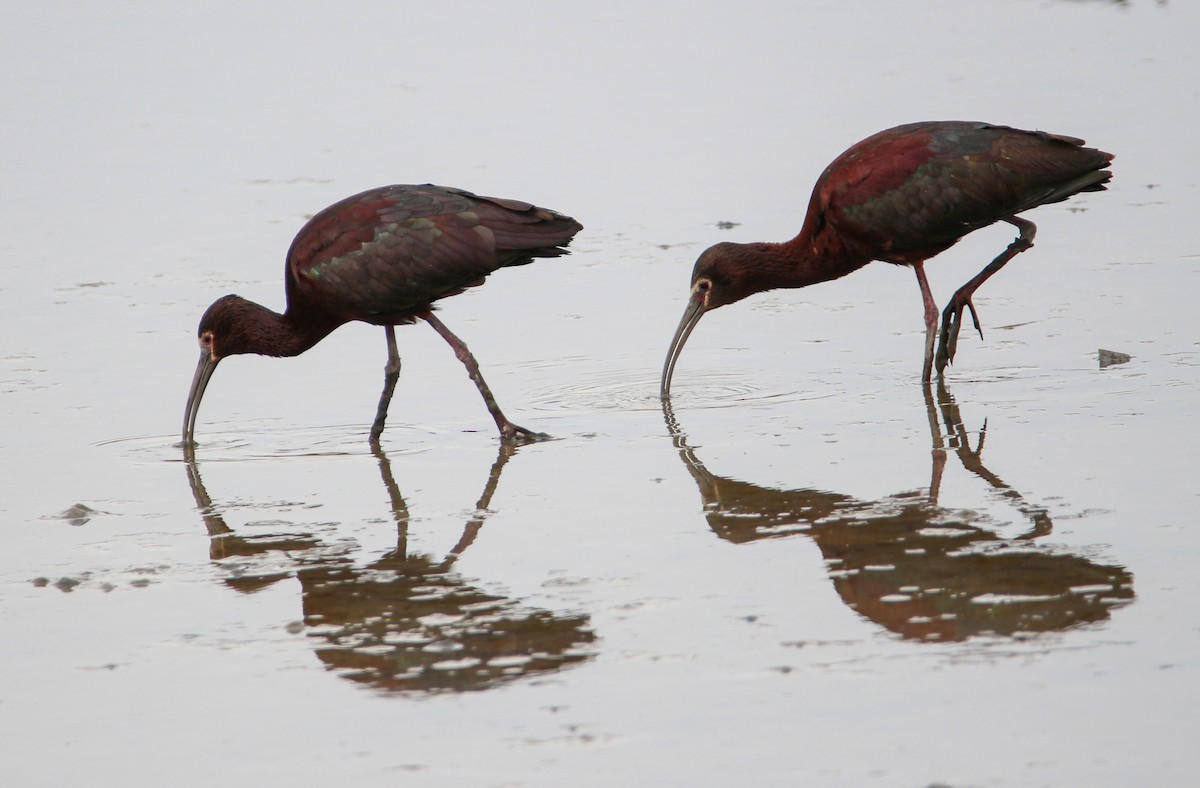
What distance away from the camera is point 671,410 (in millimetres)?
8625

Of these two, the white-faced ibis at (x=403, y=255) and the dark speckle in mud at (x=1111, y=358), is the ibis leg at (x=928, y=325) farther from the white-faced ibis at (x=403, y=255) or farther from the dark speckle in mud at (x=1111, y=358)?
the white-faced ibis at (x=403, y=255)

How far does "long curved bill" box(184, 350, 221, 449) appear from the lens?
8523mm

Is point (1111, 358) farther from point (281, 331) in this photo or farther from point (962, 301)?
point (281, 331)

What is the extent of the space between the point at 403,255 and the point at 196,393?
4.18ft

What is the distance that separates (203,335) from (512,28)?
42.2 feet

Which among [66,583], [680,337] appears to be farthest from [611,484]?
[66,583]

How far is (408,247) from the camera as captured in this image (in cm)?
840

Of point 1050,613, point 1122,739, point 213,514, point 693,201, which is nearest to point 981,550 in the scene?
point 1050,613

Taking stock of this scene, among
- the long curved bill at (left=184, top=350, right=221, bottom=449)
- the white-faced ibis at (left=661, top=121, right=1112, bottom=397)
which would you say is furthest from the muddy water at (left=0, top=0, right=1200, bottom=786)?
the white-faced ibis at (left=661, top=121, right=1112, bottom=397)

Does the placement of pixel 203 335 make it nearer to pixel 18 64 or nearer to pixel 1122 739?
pixel 1122 739

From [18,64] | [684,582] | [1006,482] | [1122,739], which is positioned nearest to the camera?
[1122,739]

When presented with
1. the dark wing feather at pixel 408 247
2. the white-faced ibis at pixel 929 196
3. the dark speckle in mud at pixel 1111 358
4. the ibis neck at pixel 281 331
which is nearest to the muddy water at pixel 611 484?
the dark speckle in mud at pixel 1111 358

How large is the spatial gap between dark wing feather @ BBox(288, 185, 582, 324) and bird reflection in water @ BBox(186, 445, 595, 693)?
70.2 inches

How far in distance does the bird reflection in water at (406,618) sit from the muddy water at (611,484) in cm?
2
